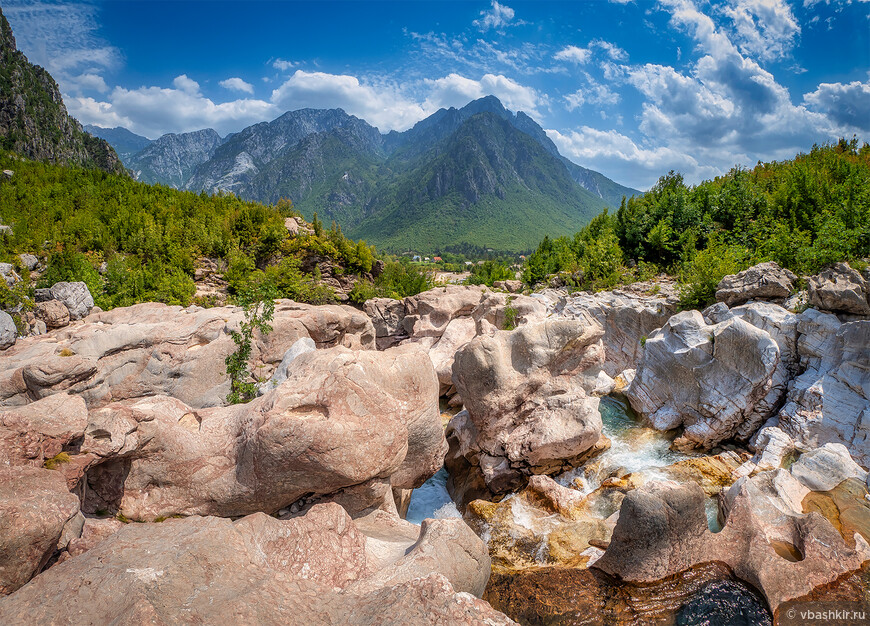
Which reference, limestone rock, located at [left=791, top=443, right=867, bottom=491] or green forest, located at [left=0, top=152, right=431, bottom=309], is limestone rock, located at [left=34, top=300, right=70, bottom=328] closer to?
green forest, located at [left=0, top=152, right=431, bottom=309]

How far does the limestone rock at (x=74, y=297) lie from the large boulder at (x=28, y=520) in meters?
18.5

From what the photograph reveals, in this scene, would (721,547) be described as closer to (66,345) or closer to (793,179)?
(66,345)

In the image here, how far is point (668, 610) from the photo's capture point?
22.8 ft

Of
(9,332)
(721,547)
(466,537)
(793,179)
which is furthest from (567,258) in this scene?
(9,332)

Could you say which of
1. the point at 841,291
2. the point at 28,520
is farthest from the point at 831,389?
the point at 28,520

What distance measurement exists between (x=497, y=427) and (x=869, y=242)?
1470 cm

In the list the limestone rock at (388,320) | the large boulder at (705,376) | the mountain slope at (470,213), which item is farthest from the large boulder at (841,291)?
the mountain slope at (470,213)

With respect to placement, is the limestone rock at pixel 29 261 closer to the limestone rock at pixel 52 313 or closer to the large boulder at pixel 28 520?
the limestone rock at pixel 52 313

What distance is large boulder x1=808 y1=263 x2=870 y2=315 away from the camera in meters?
11.0

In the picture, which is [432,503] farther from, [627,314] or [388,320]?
[388,320]

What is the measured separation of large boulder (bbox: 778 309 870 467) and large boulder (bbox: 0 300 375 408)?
53.8 feet

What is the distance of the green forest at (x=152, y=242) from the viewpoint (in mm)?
23578

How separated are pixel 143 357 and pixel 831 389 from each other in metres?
20.3

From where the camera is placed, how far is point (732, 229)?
24016 millimetres
